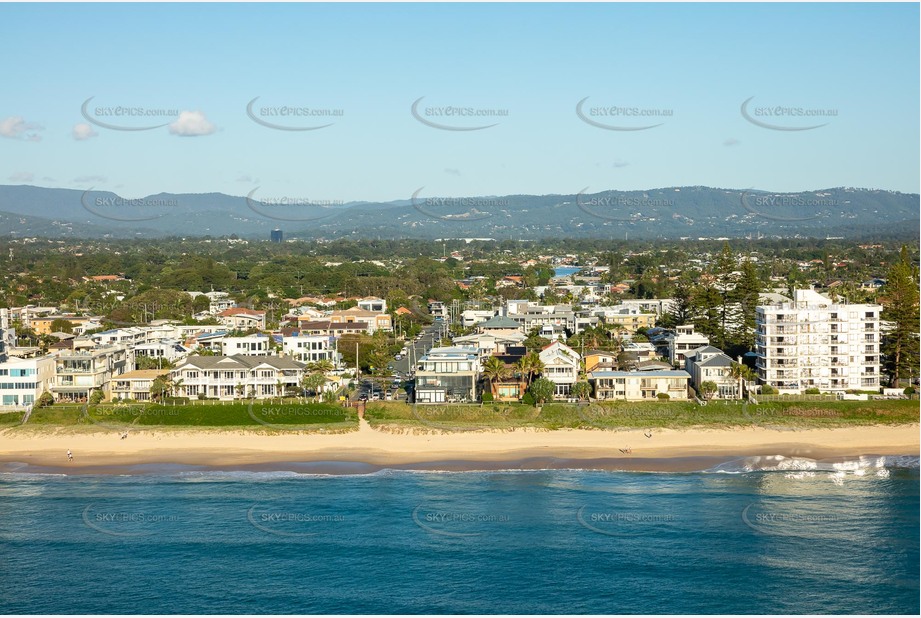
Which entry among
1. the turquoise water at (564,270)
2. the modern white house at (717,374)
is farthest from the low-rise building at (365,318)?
the turquoise water at (564,270)

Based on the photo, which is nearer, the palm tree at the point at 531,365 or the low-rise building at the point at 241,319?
the palm tree at the point at 531,365

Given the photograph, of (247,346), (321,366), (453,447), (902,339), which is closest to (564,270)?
(247,346)

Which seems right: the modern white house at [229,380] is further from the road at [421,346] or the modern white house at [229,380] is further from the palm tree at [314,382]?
the road at [421,346]

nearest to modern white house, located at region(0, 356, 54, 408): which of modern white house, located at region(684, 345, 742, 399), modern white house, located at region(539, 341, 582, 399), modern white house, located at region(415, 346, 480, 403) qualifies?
modern white house, located at region(415, 346, 480, 403)

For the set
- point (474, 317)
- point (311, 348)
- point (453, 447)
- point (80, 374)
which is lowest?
point (453, 447)

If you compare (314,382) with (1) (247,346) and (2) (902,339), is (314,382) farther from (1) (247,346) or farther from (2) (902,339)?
(2) (902,339)

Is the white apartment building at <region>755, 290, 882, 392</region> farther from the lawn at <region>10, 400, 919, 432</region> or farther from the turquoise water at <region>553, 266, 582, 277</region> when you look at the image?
the turquoise water at <region>553, 266, 582, 277</region>
